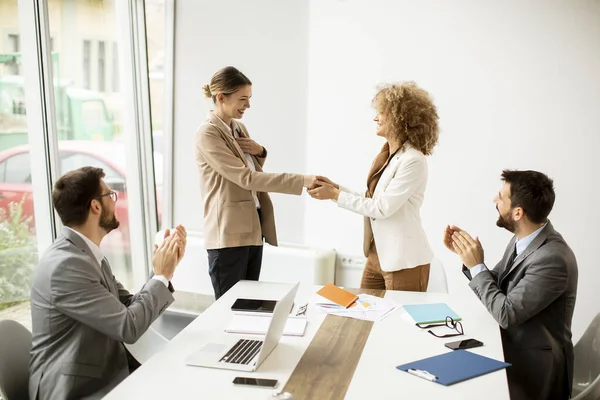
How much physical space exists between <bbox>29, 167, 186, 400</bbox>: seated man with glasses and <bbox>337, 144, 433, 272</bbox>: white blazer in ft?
3.72

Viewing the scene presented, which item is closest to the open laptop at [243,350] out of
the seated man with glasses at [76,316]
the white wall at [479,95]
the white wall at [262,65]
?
the seated man with glasses at [76,316]

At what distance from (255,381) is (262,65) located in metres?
2.78

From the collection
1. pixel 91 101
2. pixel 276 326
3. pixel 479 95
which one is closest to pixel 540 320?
pixel 276 326

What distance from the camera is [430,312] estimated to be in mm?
2385

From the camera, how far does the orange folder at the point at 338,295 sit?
2477 mm

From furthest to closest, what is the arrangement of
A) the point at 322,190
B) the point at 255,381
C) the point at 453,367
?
the point at 322,190 → the point at 453,367 → the point at 255,381

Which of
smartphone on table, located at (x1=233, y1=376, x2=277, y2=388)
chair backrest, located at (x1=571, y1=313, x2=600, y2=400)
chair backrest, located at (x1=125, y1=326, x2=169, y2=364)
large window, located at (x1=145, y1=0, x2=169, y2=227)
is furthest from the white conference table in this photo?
large window, located at (x1=145, y1=0, x2=169, y2=227)

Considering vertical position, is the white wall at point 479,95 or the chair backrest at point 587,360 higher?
the white wall at point 479,95

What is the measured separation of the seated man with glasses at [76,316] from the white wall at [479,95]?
7.23 feet

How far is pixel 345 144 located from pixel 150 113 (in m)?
1.50

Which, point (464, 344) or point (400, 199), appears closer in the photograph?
point (464, 344)

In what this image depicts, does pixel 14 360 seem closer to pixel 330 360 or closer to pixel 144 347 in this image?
pixel 144 347

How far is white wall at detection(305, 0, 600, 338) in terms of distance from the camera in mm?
3535

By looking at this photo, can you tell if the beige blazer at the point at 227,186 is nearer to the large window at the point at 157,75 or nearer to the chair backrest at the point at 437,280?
the chair backrest at the point at 437,280
